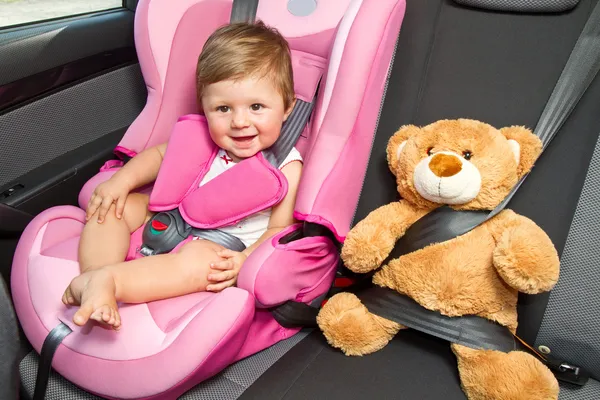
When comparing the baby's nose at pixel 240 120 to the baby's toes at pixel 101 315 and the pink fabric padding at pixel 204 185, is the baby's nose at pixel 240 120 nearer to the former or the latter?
the pink fabric padding at pixel 204 185

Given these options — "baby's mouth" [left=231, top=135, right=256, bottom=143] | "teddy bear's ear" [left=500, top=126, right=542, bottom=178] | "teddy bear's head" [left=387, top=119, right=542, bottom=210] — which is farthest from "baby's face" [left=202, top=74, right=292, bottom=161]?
"teddy bear's ear" [left=500, top=126, right=542, bottom=178]

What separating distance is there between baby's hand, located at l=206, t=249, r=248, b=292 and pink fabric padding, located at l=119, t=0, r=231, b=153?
442 millimetres

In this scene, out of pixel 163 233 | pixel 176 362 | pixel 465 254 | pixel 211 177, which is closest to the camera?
pixel 176 362

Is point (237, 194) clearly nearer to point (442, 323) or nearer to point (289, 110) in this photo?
point (289, 110)

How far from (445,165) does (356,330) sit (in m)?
0.41

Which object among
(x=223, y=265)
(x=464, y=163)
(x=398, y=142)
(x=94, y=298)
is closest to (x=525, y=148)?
(x=464, y=163)

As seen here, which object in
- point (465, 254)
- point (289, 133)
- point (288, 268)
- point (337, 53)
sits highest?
point (337, 53)

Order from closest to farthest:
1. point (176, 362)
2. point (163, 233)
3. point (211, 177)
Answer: point (176, 362), point (163, 233), point (211, 177)

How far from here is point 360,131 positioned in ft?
4.17

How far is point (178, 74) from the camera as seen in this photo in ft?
4.92

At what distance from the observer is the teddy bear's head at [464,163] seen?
1092 millimetres

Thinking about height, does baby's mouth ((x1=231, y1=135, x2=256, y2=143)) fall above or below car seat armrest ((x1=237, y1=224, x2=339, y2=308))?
above

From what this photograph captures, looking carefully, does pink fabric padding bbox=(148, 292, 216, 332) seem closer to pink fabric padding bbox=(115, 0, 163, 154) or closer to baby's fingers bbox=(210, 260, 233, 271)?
baby's fingers bbox=(210, 260, 233, 271)

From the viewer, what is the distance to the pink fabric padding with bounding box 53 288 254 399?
1015 millimetres
